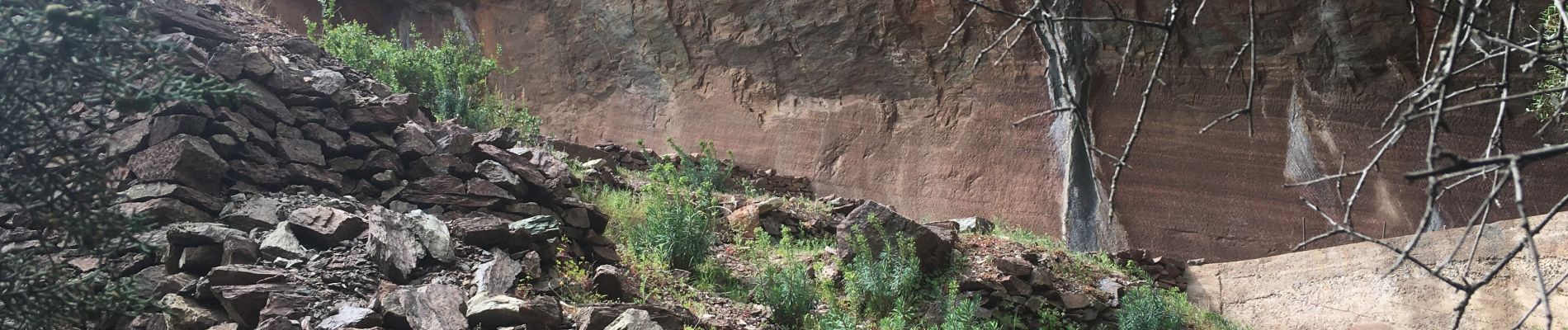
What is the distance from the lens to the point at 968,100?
8.67 metres

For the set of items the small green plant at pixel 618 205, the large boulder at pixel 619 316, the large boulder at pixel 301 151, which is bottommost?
the small green plant at pixel 618 205

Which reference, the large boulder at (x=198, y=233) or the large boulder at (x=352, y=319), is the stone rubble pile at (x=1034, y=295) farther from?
the large boulder at (x=198, y=233)

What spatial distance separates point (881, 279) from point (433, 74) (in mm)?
5445

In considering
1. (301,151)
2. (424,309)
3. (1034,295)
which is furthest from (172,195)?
(1034,295)

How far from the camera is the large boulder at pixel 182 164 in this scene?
4.56 m

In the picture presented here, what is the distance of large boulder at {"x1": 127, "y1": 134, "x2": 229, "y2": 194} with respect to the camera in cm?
456

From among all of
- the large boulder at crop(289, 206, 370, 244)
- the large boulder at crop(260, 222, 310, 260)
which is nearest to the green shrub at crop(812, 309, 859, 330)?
the large boulder at crop(289, 206, 370, 244)

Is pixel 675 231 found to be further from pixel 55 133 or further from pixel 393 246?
pixel 55 133

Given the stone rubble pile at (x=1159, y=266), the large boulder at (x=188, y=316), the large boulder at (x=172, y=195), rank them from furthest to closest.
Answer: the stone rubble pile at (x=1159, y=266), the large boulder at (x=172, y=195), the large boulder at (x=188, y=316)

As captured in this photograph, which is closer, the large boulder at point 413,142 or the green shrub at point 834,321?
the green shrub at point 834,321

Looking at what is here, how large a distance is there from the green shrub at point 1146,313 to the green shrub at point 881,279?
112 centimetres

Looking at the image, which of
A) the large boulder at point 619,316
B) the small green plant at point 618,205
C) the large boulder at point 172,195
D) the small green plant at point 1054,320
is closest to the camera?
the large boulder at point 619,316

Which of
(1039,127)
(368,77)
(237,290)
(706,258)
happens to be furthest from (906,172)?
(237,290)

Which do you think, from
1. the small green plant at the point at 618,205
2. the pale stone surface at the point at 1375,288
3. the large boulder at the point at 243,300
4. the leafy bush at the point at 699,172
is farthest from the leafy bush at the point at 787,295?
the pale stone surface at the point at 1375,288
